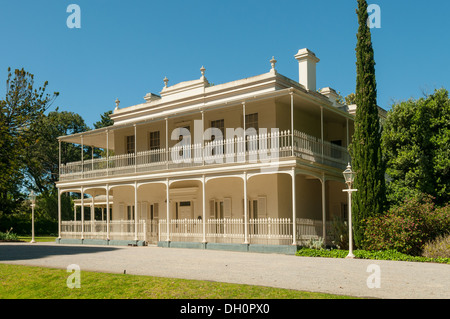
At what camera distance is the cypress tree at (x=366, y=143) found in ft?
57.2

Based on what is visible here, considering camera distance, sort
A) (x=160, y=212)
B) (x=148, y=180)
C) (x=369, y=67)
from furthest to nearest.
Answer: (x=160, y=212) → (x=148, y=180) → (x=369, y=67)

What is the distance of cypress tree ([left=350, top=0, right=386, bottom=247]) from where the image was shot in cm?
1742

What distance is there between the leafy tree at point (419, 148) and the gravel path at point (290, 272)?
18.2 feet

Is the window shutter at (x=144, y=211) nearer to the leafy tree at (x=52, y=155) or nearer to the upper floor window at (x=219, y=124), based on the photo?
the upper floor window at (x=219, y=124)

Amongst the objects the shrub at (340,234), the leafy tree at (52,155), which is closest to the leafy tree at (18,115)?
the shrub at (340,234)

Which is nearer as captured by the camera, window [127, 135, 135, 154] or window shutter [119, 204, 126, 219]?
window [127, 135, 135, 154]

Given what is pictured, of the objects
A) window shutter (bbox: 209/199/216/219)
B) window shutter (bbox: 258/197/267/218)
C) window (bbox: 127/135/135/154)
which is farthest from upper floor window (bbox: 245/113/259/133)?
window (bbox: 127/135/135/154)

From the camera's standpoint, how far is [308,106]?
839 inches

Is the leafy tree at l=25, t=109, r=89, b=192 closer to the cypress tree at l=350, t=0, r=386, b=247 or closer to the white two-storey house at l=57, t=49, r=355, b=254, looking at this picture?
the white two-storey house at l=57, t=49, r=355, b=254

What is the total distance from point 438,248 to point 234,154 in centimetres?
819

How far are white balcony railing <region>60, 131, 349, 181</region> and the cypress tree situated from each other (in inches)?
86.2

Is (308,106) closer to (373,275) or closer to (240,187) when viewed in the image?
(240,187)
